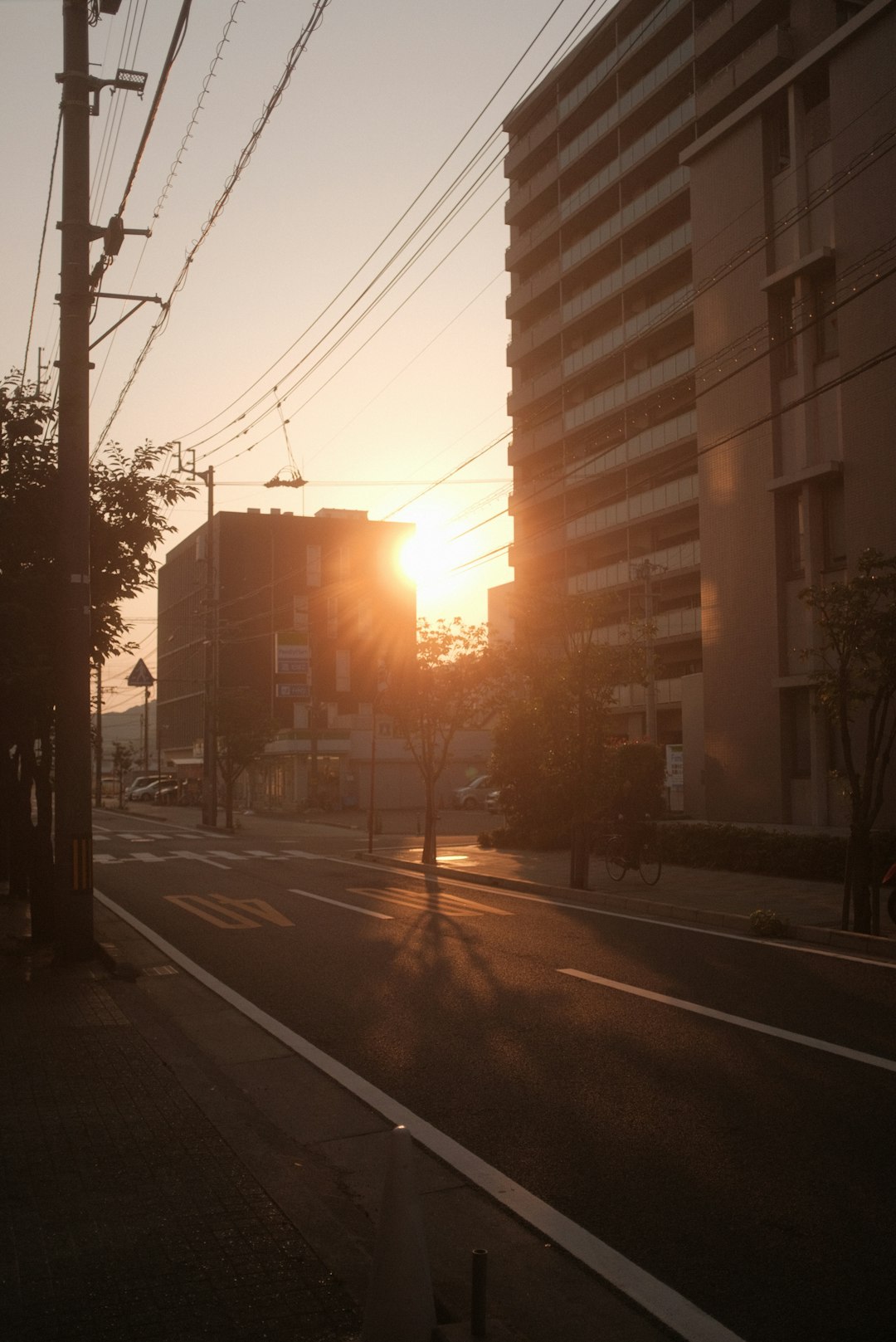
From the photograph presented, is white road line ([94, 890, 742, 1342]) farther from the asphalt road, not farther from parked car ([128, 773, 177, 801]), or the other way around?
parked car ([128, 773, 177, 801])

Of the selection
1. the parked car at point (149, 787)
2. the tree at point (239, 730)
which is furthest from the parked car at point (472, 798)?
the parked car at point (149, 787)

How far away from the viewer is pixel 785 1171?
5488 mm

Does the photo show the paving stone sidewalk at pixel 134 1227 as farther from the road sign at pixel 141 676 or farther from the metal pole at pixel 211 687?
the road sign at pixel 141 676

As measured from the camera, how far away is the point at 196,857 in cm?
2950

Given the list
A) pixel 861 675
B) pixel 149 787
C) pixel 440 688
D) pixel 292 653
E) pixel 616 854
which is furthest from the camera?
pixel 149 787

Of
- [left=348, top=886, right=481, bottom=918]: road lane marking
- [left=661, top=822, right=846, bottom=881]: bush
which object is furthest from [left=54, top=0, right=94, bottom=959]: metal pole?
[left=661, top=822, right=846, bottom=881]: bush

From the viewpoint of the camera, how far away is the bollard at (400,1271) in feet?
12.2

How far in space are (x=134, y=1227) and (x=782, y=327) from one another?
1088 inches

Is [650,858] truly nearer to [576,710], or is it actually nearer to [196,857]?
[576,710]

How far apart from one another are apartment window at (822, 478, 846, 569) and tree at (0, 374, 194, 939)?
57.3 feet

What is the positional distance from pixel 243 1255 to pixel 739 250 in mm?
29483

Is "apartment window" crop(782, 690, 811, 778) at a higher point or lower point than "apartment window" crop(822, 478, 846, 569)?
lower

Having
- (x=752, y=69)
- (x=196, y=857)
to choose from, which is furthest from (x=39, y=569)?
(x=752, y=69)

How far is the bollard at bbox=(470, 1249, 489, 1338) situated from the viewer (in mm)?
3834
